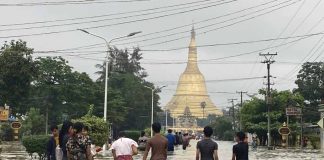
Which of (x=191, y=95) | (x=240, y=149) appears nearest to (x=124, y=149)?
(x=240, y=149)

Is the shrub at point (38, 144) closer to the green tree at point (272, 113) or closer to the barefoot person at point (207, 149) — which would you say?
the barefoot person at point (207, 149)

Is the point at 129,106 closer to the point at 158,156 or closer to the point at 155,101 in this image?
the point at 155,101

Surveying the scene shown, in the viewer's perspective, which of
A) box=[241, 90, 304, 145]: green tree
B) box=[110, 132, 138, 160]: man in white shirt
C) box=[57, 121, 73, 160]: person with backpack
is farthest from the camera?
box=[241, 90, 304, 145]: green tree

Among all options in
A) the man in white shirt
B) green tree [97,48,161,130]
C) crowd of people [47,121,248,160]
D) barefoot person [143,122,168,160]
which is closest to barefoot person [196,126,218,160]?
crowd of people [47,121,248,160]

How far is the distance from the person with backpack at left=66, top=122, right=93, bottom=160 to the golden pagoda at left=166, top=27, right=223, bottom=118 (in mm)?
131094

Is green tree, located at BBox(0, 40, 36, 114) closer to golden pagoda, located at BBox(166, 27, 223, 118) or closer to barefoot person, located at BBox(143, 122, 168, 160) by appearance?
barefoot person, located at BBox(143, 122, 168, 160)

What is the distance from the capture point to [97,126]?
33.4 m

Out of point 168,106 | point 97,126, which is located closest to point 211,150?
point 97,126

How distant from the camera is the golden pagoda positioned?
145375 millimetres

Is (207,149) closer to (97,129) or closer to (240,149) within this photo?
(240,149)

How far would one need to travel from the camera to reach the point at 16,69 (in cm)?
4928

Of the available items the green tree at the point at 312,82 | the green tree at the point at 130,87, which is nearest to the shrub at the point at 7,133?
the green tree at the point at 130,87

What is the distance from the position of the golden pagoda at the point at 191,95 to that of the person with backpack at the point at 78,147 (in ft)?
430

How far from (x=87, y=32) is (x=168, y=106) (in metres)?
110
